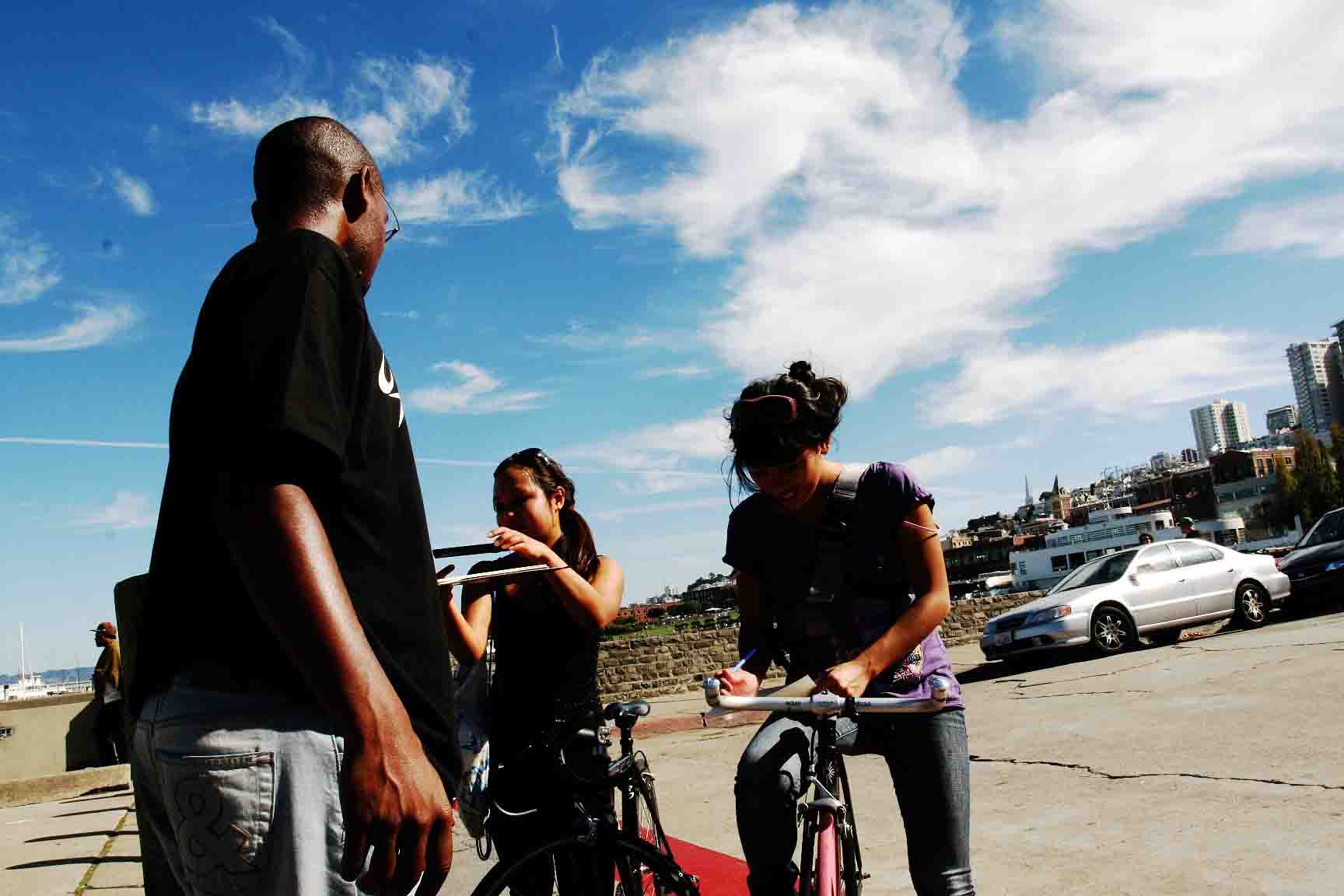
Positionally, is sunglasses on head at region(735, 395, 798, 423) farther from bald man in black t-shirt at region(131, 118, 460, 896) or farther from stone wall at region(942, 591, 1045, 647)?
stone wall at region(942, 591, 1045, 647)

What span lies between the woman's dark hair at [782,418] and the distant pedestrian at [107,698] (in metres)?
10.8

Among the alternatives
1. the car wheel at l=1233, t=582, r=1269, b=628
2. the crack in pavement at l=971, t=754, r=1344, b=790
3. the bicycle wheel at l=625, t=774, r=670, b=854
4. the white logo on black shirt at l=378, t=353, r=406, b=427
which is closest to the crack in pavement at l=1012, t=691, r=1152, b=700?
the crack in pavement at l=971, t=754, r=1344, b=790

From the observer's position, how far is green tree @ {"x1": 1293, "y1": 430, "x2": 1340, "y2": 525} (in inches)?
3967

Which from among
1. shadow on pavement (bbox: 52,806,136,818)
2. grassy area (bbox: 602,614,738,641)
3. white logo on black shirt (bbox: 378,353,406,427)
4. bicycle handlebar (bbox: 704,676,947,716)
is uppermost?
white logo on black shirt (bbox: 378,353,406,427)

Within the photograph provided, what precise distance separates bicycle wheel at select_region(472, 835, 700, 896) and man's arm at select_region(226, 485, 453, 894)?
1.37 meters

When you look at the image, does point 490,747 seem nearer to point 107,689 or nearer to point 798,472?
point 798,472

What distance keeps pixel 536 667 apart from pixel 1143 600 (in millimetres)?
12617

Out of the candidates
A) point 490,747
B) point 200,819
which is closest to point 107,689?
point 490,747

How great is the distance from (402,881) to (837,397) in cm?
188

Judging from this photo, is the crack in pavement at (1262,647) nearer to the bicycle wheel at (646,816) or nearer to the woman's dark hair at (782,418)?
the bicycle wheel at (646,816)

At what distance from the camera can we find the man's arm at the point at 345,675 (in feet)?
4.12

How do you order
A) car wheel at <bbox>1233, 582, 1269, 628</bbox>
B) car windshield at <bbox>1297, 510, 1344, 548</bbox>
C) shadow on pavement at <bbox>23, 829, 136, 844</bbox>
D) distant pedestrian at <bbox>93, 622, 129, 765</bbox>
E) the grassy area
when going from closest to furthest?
shadow on pavement at <bbox>23, 829, 136, 844</bbox>, distant pedestrian at <bbox>93, 622, 129, 765</bbox>, car wheel at <bbox>1233, 582, 1269, 628</bbox>, car windshield at <bbox>1297, 510, 1344, 548</bbox>, the grassy area

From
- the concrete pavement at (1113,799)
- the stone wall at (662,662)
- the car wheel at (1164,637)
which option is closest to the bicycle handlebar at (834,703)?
the concrete pavement at (1113,799)

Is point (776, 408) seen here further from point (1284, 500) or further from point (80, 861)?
point (1284, 500)
